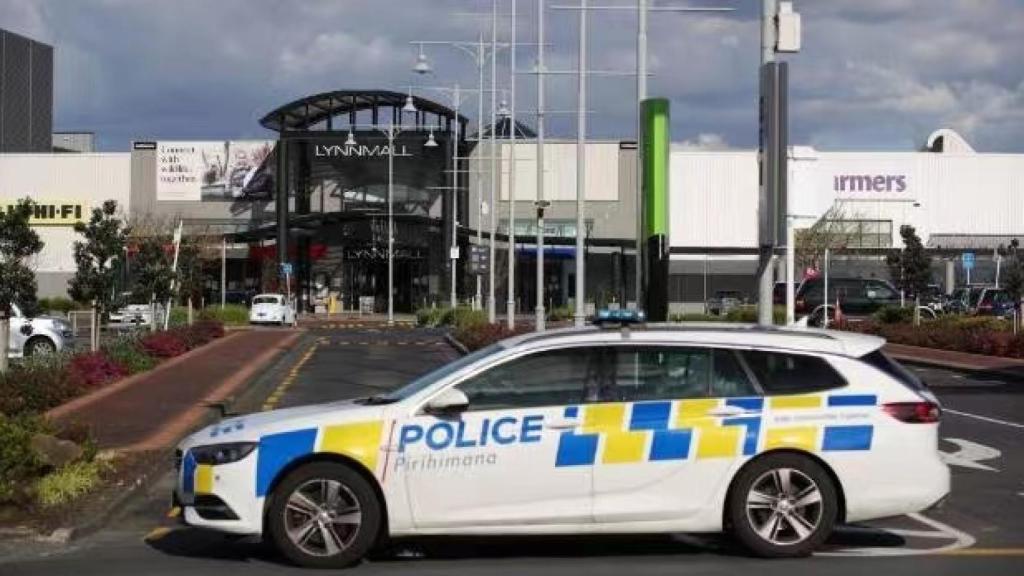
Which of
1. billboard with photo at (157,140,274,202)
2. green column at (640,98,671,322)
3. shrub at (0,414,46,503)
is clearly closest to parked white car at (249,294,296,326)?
billboard with photo at (157,140,274,202)

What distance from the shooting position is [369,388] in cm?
2202

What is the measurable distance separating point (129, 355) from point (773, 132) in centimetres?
1433

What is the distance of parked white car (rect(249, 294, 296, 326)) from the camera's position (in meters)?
54.6

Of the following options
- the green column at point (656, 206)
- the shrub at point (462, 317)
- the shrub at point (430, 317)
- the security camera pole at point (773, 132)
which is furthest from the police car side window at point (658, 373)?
the shrub at point (430, 317)

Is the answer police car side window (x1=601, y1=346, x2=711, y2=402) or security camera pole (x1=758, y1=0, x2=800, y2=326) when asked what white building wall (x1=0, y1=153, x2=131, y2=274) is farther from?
police car side window (x1=601, y1=346, x2=711, y2=402)

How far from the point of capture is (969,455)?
1327 centimetres

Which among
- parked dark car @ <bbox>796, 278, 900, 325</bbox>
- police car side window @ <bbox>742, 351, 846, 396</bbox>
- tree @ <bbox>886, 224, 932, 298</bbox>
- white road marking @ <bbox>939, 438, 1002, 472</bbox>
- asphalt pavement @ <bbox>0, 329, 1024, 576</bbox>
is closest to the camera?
asphalt pavement @ <bbox>0, 329, 1024, 576</bbox>

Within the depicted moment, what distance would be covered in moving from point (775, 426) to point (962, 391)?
15.0 meters

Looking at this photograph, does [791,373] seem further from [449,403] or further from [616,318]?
[449,403]

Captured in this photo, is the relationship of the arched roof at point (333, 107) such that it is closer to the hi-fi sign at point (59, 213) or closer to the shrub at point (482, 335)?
the hi-fi sign at point (59, 213)

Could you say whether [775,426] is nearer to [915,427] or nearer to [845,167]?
[915,427]

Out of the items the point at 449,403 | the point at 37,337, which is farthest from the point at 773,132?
the point at 37,337

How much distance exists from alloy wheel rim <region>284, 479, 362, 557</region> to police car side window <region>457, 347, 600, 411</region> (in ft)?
3.36

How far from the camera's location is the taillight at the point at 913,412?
8.06 meters
